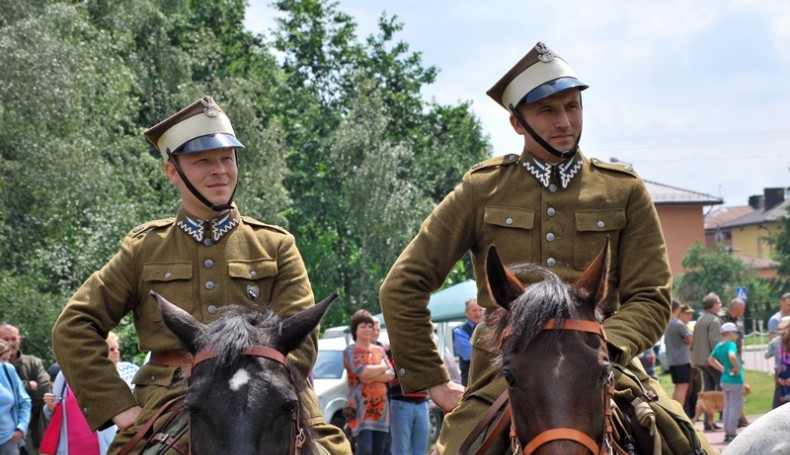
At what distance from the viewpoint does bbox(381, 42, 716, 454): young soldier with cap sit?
626 centimetres

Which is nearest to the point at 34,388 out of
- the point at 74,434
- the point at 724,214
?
the point at 74,434

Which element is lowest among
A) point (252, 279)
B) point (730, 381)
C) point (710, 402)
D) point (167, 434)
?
point (710, 402)

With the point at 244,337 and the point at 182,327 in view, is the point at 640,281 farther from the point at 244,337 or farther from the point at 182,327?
the point at 182,327

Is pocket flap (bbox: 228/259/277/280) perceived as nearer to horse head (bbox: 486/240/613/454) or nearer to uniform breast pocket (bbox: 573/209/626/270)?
uniform breast pocket (bbox: 573/209/626/270)

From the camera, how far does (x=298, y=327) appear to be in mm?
5766

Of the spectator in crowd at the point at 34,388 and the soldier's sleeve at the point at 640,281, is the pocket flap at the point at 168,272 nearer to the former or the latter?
the soldier's sleeve at the point at 640,281

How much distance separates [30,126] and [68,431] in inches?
656

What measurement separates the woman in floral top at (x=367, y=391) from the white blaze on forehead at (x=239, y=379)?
9252mm

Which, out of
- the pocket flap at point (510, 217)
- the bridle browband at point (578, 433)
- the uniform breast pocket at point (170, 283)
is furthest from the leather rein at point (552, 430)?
the uniform breast pocket at point (170, 283)

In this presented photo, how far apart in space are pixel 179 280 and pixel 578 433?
288 centimetres

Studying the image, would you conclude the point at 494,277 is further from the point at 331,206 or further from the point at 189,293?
the point at 331,206

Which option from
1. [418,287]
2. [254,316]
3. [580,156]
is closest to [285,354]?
[254,316]

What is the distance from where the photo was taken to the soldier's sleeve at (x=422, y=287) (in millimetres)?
6371

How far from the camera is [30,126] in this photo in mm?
27406
